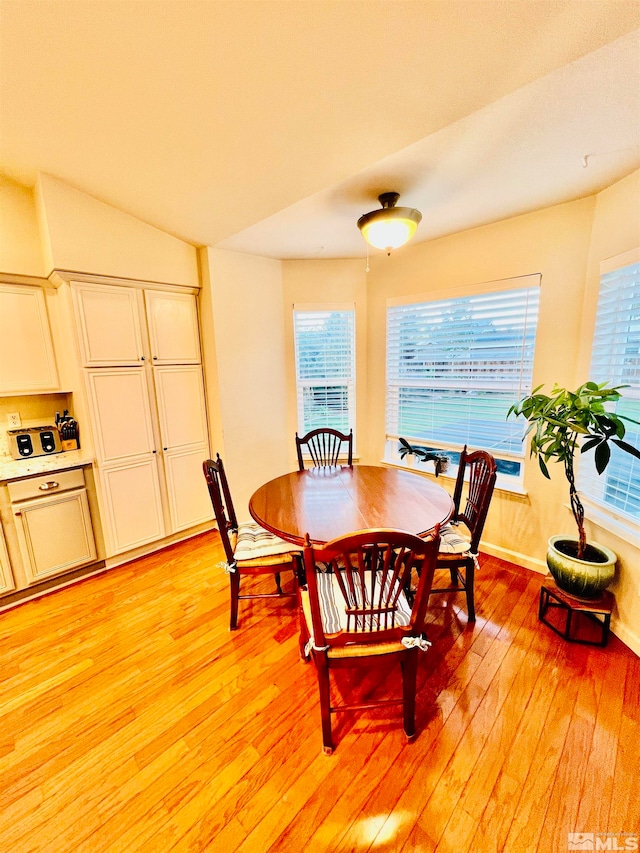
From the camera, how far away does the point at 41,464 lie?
7.83 feet

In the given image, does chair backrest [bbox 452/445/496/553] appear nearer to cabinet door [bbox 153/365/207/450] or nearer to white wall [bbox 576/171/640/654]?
white wall [bbox 576/171/640/654]

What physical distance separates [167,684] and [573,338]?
3122 millimetres

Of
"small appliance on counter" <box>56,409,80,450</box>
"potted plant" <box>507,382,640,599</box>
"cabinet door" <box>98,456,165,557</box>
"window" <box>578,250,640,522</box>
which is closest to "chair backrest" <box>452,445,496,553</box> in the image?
"potted plant" <box>507,382,640,599</box>

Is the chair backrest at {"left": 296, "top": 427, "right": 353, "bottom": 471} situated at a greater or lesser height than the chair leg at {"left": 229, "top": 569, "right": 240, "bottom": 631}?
greater

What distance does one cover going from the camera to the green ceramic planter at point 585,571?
183 centimetres

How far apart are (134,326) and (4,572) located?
1921mm

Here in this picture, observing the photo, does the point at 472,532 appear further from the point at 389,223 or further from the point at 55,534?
the point at 55,534

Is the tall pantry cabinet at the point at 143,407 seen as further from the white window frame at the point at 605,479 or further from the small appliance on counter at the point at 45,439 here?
the white window frame at the point at 605,479

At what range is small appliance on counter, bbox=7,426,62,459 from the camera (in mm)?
2492

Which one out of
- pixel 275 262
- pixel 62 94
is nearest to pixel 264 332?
pixel 275 262

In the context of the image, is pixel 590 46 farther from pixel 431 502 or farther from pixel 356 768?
pixel 356 768

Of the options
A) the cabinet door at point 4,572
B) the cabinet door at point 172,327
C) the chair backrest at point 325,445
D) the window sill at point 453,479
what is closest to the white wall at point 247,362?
the cabinet door at point 172,327

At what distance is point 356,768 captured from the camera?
4.32ft

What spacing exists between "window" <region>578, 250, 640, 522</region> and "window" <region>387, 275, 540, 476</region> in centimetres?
38
